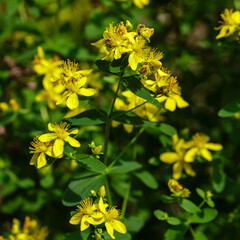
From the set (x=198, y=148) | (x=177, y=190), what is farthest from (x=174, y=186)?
(x=198, y=148)

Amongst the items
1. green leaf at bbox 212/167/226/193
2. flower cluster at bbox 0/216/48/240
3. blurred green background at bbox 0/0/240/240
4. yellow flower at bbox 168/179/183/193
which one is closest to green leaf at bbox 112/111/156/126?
yellow flower at bbox 168/179/183/193

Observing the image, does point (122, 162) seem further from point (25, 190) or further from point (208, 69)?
point (208, 69)

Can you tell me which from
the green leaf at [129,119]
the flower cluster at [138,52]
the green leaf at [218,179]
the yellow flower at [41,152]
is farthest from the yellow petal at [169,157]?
the yellow flower at [41,152]

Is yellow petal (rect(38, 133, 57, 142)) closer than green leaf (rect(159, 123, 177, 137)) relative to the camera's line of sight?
Yes

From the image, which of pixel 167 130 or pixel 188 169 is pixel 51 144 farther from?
pixel 188 169

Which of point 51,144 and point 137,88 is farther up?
point 137,88

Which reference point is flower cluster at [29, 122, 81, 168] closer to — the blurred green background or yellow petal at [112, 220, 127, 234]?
yellow petal at [112, 220, 127, 234]

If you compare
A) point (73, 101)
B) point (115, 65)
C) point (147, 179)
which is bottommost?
point (147, 179)
